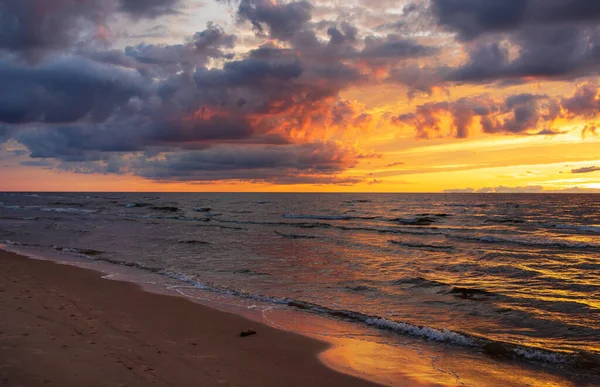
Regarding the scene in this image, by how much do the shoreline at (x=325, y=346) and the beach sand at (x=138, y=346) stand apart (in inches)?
1.8

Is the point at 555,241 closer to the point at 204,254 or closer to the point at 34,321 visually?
the point at 204,254

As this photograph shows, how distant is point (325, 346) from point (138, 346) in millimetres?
3768

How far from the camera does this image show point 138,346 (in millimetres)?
A: 8000

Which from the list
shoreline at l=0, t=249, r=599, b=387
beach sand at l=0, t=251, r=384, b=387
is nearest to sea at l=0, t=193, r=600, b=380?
shoreline at l=0, t=249, r=599, b=387

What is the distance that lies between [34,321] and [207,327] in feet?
12.0

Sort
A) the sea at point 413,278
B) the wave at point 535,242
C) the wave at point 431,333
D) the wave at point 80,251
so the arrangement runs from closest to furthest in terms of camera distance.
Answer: the wave at point 431,333 < the sea at point 413,278 < the wave at point 80,251 < the wave at point 535,242

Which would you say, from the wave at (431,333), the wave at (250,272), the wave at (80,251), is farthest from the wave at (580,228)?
the wave at (80,251)

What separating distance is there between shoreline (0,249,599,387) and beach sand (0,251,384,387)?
4 cm

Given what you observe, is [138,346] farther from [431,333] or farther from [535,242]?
[535,242]

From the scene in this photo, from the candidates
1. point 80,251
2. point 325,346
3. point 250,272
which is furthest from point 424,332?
point 80,251

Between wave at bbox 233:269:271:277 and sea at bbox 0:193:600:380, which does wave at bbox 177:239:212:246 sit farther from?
wave at bbox 233:269:271:277

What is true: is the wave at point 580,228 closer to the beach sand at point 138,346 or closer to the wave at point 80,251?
the beach sand at point 138,346

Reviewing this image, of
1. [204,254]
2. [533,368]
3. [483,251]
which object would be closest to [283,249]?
[204,254]

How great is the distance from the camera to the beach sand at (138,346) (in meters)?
6.46
